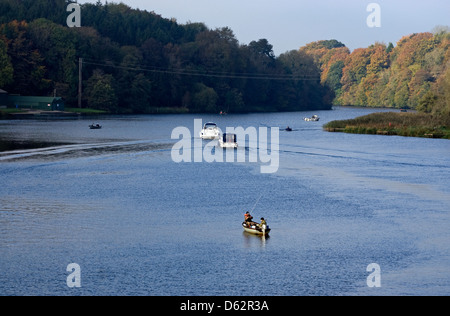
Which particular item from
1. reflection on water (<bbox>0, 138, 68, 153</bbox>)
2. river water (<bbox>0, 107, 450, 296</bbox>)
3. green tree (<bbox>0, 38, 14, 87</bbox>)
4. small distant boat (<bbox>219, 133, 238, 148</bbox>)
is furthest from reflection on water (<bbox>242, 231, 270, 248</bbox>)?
green tree (<bbox>0, 38, 14, 87</bbox>)

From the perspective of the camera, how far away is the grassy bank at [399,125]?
114 metres

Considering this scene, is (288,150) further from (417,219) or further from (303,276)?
(303,276)

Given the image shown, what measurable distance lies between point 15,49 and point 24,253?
16164 cm

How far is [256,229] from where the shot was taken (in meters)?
35.9

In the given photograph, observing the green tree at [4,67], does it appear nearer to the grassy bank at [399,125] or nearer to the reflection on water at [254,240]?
the grassy bank at [399,125]

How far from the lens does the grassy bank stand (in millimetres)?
113625

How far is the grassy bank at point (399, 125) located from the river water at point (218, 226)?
39.8 meters

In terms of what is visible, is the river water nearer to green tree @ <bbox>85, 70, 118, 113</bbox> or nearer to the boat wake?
the boat wake

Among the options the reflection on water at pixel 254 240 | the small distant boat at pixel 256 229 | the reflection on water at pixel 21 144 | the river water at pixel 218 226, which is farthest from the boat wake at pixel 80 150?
the reflection on water at pixel 254 240

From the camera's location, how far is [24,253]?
31.5 m

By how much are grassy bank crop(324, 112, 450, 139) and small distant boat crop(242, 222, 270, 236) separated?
261ft

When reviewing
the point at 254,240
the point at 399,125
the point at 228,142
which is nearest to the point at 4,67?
the point at 228,142

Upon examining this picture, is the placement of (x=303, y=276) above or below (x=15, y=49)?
below
